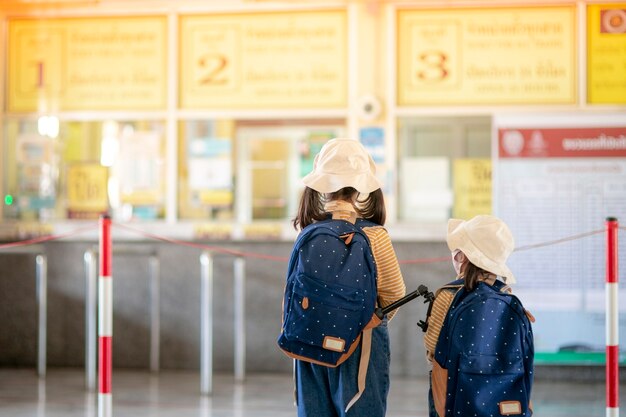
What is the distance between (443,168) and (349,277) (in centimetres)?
415

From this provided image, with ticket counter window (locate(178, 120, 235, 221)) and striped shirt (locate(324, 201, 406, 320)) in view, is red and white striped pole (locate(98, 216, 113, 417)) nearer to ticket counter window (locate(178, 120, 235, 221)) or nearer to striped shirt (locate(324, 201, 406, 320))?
striped shirt (locate(324, 201, 406, 320))

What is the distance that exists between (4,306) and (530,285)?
386 centimetres

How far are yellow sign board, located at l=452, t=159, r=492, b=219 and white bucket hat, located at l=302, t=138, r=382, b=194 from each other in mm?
3918

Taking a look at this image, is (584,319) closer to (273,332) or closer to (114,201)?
(273,332)

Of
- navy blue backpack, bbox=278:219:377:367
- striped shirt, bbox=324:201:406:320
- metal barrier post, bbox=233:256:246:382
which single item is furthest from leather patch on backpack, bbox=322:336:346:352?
metal barrier post, bbox=233:256:246:382

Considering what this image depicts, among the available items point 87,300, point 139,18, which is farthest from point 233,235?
point 139,18

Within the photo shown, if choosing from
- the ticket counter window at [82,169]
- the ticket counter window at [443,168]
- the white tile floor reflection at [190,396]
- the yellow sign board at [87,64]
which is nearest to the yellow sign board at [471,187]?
the ticket counter window at [443,168]

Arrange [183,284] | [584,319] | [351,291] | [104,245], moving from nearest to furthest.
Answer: [351,291] → [104,245] → [584,319] → [183,284]

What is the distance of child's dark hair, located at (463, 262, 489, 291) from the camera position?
3.25 meters

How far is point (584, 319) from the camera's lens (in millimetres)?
6898

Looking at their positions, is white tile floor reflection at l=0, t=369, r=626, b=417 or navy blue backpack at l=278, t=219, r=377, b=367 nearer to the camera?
navy blue backpack at l=278, t=219, r=377, b=367

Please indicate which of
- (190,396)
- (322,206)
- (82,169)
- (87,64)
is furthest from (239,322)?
(322,206)

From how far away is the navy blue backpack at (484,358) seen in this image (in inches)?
124

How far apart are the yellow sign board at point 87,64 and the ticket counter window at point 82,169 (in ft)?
0.53
